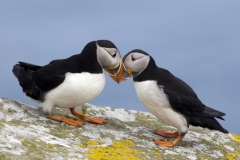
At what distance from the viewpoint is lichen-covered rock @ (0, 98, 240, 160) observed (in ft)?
15.3

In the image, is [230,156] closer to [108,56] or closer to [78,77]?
[108,56]

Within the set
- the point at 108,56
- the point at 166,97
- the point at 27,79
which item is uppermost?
the point at 108,56

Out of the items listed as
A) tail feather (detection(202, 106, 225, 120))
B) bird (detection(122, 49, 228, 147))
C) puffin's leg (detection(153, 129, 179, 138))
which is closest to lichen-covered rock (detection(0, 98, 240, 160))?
puffin's leg (detection(153, 129, 179, 138))

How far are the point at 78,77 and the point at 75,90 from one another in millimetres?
204

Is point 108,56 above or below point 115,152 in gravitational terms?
above

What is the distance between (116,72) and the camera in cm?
634

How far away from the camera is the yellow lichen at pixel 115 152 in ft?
16.2

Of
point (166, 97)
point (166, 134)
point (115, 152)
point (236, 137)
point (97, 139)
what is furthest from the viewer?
point (236, 137)

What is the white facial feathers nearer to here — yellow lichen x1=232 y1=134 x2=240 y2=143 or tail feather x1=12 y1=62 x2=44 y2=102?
tail feather x1=12 y1=62 x2=44 y2=102

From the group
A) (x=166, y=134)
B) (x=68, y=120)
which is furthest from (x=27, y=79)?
(x=166, y=134)

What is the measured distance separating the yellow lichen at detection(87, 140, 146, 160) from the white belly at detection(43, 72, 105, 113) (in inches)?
38.3

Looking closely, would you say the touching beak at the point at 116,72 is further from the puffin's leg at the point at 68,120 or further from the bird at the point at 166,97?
the puffin's leg at the point at 68,120

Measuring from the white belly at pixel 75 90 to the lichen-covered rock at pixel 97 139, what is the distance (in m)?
0.33

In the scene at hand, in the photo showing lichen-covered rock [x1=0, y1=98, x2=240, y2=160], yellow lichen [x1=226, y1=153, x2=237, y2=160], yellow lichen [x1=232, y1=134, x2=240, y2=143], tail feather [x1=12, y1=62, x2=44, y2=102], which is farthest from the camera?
yellow lichen [x1=232, y1=134, x2=240, y2=143]
